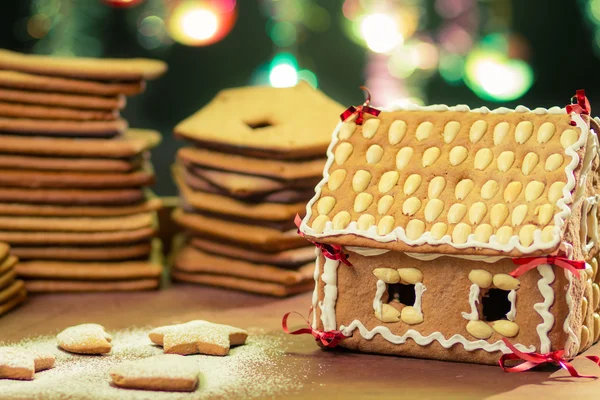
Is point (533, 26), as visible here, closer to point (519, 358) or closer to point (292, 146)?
point (292, 146)

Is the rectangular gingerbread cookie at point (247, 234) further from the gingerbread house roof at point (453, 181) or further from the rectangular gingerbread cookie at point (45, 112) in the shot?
the gingerbread house roof at point (453, 181)

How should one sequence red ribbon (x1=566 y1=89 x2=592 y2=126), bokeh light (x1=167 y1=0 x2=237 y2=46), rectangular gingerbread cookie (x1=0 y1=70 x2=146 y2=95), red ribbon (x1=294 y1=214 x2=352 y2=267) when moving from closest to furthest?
red ribbon (x1=566 y1=89 x2=592 y2=126), red ribbon (x1=294 y1=214 x2=352 y2=267), rectangular gingerbread cookie (x1=0 y1=70 x2=146 y2=95), bokeh light (x1=167 y1=0 x2=237 y2=46)

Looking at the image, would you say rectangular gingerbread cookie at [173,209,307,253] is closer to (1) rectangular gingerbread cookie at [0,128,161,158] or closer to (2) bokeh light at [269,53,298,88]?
(1) rectangular gingerbread cookie at [0,128,161,158]

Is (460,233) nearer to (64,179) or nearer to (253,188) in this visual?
(253,188)

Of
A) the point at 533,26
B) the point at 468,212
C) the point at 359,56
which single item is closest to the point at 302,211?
the point at 468,212

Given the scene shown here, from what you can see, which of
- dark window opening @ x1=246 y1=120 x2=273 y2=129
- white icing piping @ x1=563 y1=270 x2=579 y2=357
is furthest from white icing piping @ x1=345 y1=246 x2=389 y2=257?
dark window opening @ x1=246 y1=120 x2=273 y2=129

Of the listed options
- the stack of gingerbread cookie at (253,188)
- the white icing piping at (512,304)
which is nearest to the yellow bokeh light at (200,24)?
the stack of gingerbread cookie at (253,188)

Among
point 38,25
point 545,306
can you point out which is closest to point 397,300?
point 545,306
